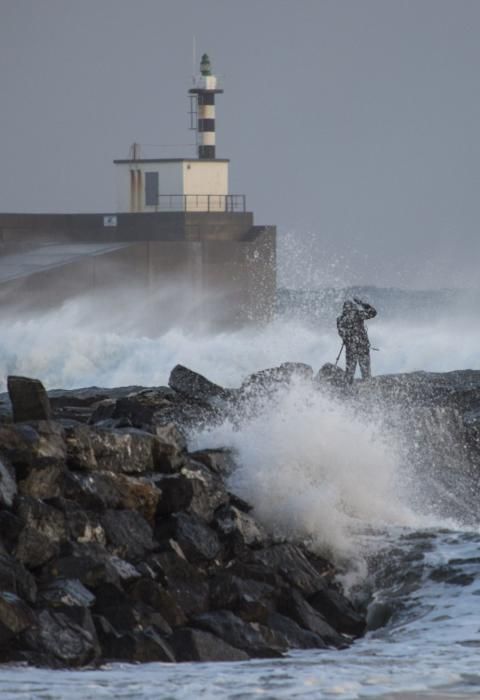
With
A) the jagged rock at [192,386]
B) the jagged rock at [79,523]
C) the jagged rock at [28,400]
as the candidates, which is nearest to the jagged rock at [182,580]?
the jagged rock at [79,523]

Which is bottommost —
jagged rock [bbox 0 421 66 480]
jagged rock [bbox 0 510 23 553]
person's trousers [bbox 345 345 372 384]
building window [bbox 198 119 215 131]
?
jagged rock [bbox 0 510 23 553]

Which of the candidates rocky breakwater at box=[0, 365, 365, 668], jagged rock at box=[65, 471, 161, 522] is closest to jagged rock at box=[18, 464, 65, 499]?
rocky breakwater at box=[0, 365, 365, 668]

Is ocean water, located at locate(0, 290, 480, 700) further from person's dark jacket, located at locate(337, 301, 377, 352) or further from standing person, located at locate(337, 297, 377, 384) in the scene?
person's dark jacket, located at locate(337, 301, 377, 352)

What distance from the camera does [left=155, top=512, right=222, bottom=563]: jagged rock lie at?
8.68 m

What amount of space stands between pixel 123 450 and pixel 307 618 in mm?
1616

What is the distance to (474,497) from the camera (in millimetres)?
12977

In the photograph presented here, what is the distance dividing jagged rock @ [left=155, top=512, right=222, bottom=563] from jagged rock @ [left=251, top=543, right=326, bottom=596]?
0.24 metres

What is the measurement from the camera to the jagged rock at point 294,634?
8102 millimetres

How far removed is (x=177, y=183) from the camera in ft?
127

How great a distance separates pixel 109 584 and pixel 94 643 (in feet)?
1.82

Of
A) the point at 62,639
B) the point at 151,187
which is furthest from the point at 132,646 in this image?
the point at 151,187

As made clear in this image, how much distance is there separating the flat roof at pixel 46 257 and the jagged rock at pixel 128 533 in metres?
24.6

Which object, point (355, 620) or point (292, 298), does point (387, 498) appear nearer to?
point (355, 620)

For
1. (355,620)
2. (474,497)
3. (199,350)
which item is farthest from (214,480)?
(199,350)
